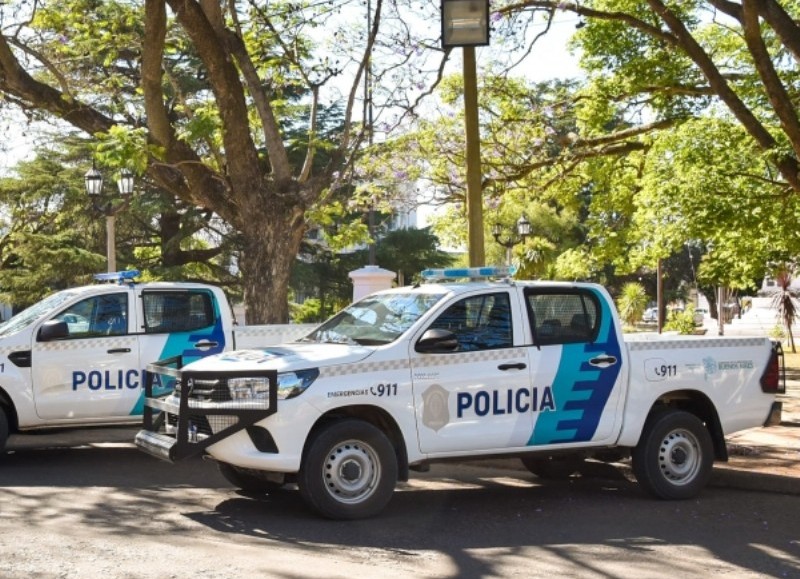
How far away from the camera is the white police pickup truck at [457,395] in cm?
856

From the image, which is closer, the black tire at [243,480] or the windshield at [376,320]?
the windshield at [376,320]

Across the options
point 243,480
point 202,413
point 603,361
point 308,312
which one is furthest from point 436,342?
point 308,312

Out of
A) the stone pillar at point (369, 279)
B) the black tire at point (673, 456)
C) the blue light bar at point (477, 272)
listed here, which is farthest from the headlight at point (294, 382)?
the stone pillar at point (369, 279)

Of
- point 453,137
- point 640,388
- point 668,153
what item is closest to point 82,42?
point 453,137

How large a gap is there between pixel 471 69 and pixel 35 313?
5.37 metres

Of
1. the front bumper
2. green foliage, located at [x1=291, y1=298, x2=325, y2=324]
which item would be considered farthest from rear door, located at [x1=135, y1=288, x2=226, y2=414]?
green foliage, located at [x1=291, y1=298, x2=325, y2=324]

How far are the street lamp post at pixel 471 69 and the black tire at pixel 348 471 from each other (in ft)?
13.3

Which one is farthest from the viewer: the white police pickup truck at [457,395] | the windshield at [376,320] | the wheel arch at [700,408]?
the wheel arch at [700,408]

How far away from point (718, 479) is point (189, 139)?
9.71 m

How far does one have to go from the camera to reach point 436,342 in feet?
28.9

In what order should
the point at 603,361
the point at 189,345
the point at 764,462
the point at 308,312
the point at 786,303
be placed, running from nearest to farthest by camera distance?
1. the point at 603,361
2. the point at 764,462
3. the point at 189,345
4. the point at 786,303
5. the point at 308,312

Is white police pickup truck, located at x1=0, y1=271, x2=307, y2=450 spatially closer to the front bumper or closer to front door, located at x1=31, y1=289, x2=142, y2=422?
front door, located at x1=31, y1=289, x2=142, y2=422

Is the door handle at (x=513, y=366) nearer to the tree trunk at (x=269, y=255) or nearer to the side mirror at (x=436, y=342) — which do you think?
the side mirror at (x=436, y=342)

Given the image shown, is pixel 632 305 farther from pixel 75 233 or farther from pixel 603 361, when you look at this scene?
Result: pixel 603 361
